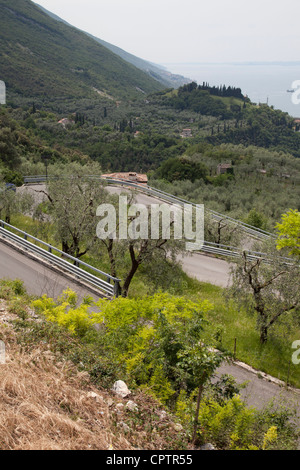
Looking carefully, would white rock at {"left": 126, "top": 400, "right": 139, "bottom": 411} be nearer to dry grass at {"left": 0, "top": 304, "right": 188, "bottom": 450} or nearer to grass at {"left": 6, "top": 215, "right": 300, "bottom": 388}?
dry grass at {"left": 0, "top": 304, "right": 188, "bottom": 450}

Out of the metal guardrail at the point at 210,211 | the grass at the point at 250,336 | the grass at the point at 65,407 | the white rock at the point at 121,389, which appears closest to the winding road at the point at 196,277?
the grass at the point at 250,336

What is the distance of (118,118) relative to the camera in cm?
15412

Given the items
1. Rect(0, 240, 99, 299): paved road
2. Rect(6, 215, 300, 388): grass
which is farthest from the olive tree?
Rect(0, 240, 99, 299): paved road

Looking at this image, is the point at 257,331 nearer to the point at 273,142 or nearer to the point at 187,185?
the point at 187,185

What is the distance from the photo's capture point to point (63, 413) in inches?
214

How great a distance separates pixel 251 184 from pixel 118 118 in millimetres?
104865

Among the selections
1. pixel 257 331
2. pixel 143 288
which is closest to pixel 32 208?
pixel 143 288

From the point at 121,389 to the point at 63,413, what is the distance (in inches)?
50.7

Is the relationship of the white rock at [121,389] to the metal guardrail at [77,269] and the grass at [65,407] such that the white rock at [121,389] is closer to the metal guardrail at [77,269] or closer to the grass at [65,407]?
the grass at [65,407]

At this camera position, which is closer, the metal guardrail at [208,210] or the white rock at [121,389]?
the white rock at [121,389]

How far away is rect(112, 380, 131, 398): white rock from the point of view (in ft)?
20.9

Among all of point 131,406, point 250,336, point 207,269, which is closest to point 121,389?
point 131,406

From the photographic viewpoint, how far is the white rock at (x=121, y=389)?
6361 millimetres

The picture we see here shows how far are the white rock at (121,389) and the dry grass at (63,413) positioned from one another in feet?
0.44
